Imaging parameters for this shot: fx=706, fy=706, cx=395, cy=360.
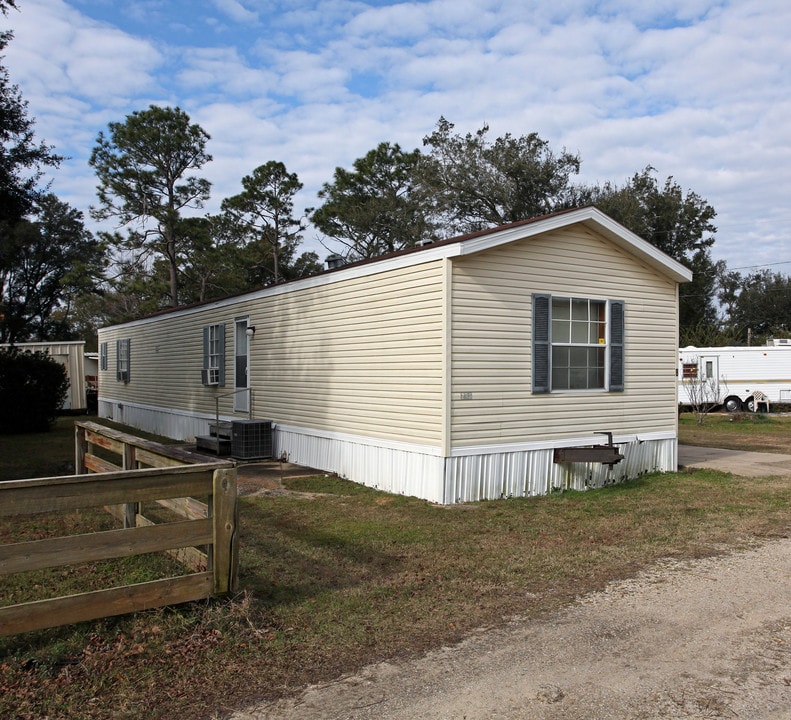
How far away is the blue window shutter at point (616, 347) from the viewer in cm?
1001

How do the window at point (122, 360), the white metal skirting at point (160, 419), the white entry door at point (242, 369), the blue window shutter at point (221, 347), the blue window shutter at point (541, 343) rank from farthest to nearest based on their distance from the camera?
the window at point (122, 360) < the white metal skirting at point (160, 419) < the blue window shutter at point (221, 347) < the white entry door at point (242, 369) < the blue window shutter at point (541, 343)

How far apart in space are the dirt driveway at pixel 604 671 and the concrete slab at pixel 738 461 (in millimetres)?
6511

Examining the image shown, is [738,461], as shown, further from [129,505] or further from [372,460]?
[129,505]

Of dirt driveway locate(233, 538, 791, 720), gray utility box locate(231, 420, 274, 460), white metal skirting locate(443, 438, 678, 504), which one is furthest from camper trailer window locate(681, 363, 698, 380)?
dirt driveway locate(233, 538, 791, 720)

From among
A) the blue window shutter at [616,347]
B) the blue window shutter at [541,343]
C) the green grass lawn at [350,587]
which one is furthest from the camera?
the blue window shutter at [616,347]

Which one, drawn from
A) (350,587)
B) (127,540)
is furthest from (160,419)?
(127,540)

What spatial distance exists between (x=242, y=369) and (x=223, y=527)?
9.35 m

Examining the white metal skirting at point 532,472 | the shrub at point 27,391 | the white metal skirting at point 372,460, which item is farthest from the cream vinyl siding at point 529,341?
the shrub at point 27,391

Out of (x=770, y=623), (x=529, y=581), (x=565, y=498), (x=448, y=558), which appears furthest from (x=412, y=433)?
(x=770, y=623)

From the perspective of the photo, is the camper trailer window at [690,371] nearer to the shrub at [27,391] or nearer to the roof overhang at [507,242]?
the roof overhang at [507,242]

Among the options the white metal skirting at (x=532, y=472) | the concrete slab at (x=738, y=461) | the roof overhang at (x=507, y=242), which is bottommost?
the concrete slab at (x=738, y=461)

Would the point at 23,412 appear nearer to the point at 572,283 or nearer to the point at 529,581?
the point at 572,283

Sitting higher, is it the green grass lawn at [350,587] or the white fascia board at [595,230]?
the white fascia board at [595,230]

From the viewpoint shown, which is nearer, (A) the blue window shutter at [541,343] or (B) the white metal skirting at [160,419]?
(A) the blue window shutter at [541,343]
